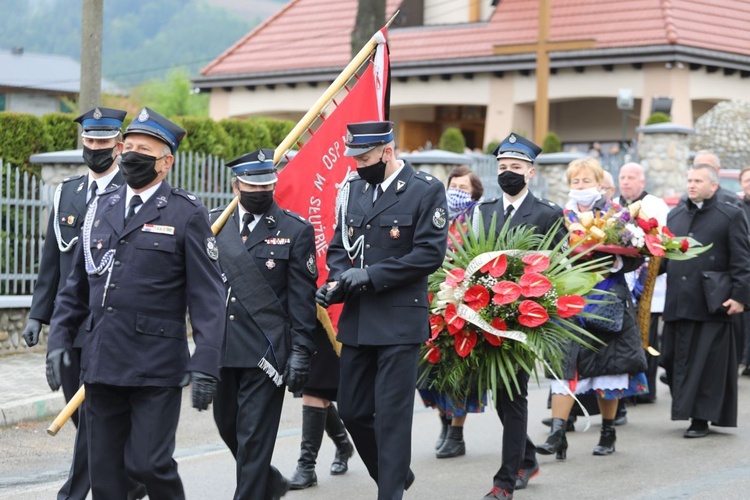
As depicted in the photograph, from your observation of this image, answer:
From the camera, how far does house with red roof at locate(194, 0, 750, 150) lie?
27.2 metres

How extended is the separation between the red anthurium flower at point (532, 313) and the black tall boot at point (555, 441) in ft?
4.55

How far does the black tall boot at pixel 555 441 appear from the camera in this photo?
8102 millimetres

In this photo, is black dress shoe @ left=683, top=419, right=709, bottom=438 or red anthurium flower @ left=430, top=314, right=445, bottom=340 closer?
red anthurium flower @ left=430, top=314, right=445, bottom=340

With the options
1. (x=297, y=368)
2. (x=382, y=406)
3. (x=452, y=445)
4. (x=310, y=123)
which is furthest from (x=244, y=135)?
(x=382, y=406)

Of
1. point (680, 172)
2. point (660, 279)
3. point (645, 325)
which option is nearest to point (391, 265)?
point (645, 325)

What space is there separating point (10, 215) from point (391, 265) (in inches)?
254

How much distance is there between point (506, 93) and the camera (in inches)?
1150

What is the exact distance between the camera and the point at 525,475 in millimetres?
7551

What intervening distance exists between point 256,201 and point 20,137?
6663mm

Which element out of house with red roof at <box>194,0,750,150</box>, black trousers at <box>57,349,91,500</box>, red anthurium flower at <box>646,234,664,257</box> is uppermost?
house with red roof at <box>194,0,750,150</box>

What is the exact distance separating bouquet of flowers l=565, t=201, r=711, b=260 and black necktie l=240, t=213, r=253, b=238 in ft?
8.33

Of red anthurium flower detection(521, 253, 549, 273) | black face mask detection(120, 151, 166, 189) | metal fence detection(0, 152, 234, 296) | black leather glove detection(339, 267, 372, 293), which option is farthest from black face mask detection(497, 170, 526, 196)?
metal fence detection(0, 152, 234, 296)

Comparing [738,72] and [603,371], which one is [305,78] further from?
[603,371]

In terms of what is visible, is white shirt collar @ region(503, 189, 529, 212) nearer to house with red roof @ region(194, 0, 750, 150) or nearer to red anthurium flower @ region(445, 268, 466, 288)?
red anthurium flower @ region(445, 268, 466, 288)
